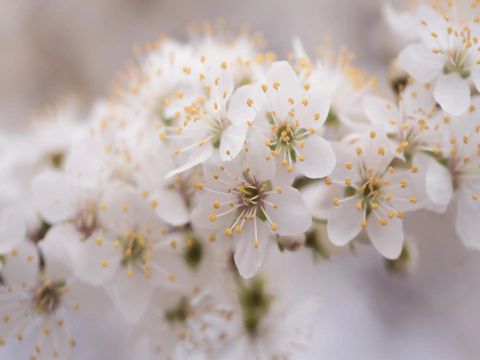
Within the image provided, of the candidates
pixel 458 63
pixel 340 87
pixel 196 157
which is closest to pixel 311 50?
pixel 340 87

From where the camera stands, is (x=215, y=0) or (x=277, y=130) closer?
(x=277, y=130)

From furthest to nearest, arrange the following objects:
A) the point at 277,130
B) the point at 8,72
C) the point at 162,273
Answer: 1. the point at 8,72
2. the point at 162,273
3. the point at 277,130

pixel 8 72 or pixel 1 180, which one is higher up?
pixel 1 180

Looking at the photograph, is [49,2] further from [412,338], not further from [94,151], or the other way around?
[412,338]

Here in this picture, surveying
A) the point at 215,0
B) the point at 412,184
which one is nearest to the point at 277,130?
the point at 412,184

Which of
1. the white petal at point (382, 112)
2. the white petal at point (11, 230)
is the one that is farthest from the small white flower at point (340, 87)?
the white petal at point (11, 230)

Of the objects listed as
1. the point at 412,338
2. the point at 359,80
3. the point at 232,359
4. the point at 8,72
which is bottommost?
the point at 412,338
